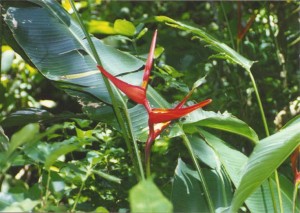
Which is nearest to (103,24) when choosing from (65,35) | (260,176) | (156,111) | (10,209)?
(65,35)

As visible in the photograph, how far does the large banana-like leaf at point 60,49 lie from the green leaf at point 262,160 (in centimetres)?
47

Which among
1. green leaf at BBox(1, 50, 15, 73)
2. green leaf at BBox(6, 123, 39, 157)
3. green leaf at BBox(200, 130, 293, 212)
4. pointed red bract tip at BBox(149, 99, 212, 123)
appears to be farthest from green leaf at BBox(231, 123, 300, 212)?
green leaf at BBox(1, 50, 15, 73)

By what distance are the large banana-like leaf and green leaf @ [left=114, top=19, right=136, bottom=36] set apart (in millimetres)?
77

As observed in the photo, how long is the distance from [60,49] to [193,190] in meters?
0.46

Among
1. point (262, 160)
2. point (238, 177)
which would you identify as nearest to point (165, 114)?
point (262, 160)

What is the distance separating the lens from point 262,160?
2.77 feet

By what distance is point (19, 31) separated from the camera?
1275 mm

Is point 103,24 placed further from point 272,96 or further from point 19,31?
point 272,96

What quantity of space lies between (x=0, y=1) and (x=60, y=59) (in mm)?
226

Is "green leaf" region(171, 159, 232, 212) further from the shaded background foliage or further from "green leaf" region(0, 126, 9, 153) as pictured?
"green leaf" region(0, 126, 9, 153)

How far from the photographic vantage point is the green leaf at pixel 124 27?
4.62 feet

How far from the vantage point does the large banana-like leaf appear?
4.05 ft

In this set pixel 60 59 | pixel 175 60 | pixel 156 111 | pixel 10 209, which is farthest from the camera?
pixel 175 60

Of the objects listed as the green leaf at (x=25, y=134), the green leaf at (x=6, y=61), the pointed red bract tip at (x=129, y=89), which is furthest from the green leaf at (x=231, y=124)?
the green leaf at (x=6, y=61)
